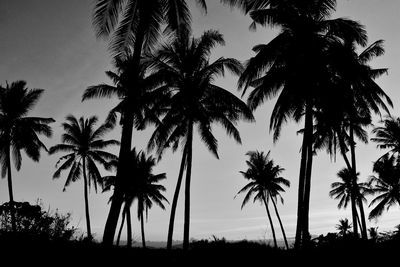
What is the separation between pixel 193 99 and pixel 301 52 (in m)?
5.96

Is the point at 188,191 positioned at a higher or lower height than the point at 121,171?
higher

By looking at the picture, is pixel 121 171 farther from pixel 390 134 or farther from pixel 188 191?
pixel 390 134

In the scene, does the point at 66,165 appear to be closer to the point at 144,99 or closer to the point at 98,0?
the point at 144,99

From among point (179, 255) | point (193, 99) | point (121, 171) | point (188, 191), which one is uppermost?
point (193, 99)

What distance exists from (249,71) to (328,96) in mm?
3645

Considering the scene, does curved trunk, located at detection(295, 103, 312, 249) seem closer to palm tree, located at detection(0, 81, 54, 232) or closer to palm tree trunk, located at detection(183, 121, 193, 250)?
palm tree trunk, located at detection(183, 121, 193, 250)

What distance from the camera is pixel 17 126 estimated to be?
22.4m

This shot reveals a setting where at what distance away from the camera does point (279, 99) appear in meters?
14.5

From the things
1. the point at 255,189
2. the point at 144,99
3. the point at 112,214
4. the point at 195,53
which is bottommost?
the point at 112,214

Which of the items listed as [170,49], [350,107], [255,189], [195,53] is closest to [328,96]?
[350,107]

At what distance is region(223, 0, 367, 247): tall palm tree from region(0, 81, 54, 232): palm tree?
16667mm

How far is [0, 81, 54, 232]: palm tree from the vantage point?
2197 cm

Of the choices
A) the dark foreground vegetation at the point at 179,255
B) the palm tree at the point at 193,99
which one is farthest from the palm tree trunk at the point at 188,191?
the dark foreground vegetation at the point at 179,255

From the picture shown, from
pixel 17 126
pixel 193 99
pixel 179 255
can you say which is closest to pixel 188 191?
pixel 193 99
